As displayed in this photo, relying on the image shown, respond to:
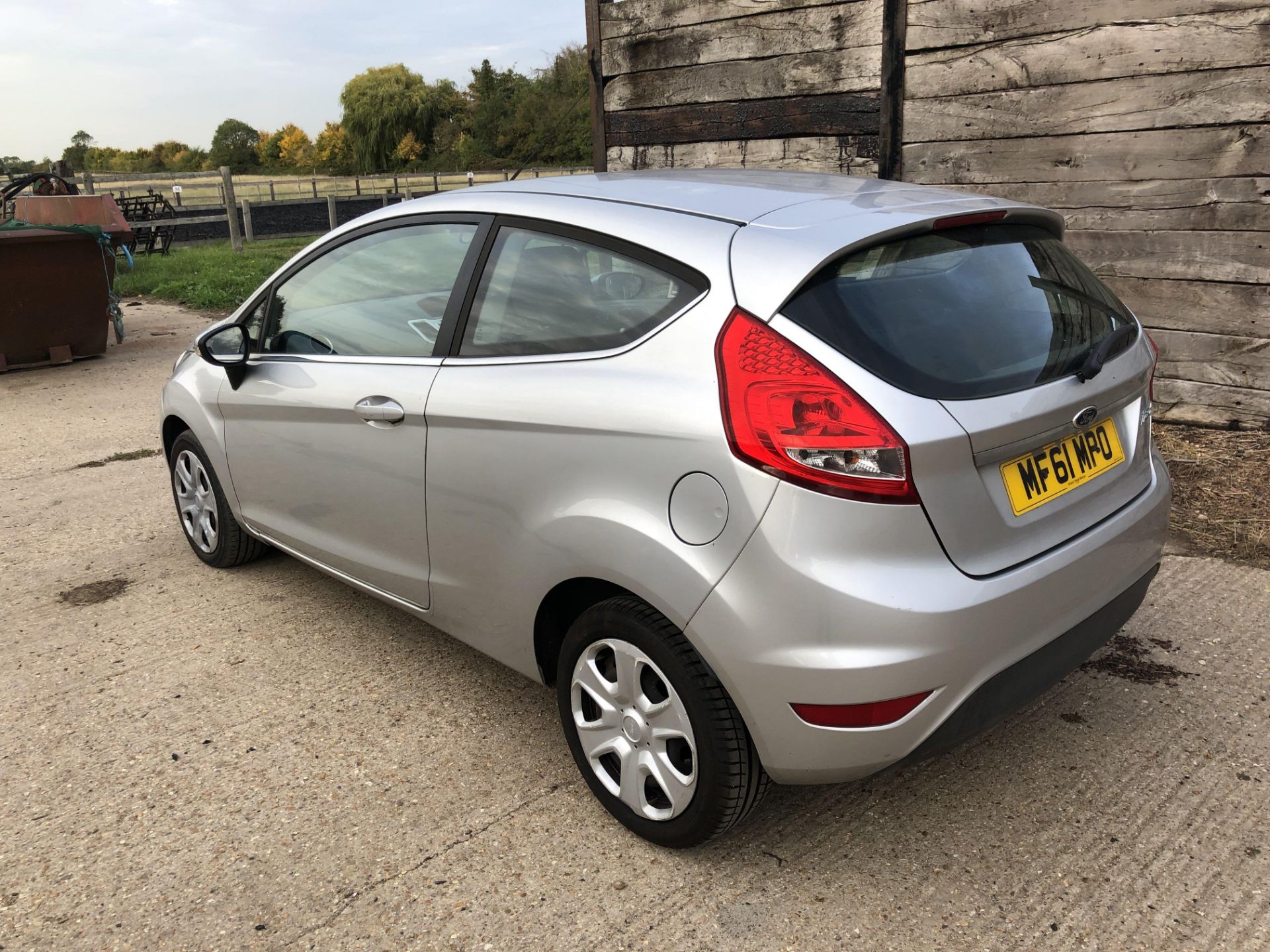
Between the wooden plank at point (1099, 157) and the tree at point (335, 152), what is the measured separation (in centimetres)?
5794

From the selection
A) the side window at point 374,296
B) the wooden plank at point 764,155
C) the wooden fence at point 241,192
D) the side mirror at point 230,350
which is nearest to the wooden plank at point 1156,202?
the wooden plank at point 764,155

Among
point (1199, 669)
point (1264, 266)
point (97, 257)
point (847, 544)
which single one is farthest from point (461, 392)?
point (97, 257)

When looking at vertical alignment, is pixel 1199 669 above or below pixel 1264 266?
below

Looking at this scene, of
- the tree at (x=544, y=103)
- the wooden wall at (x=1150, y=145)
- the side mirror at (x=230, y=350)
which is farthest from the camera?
the tree at (x=544, y=103)

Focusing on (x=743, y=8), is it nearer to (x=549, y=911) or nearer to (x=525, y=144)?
(x=549, y=911)

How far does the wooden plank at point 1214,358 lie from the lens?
522cm

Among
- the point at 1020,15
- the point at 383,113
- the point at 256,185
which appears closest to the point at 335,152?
the point at 383,113

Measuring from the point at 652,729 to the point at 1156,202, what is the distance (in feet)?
15.1

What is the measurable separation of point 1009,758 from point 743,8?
5532 millimetres

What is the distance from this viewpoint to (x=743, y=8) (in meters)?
6.63

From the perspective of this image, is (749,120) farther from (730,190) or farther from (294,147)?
(294,147)

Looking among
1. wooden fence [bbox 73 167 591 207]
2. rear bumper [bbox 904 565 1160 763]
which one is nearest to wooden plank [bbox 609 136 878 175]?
rear bumper [bbox 904 565 1160 763]

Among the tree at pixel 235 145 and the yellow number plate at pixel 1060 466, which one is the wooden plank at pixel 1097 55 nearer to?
the yellow number plate at pixel 1060 466

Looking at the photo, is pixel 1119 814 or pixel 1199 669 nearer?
pixel 1119 814
